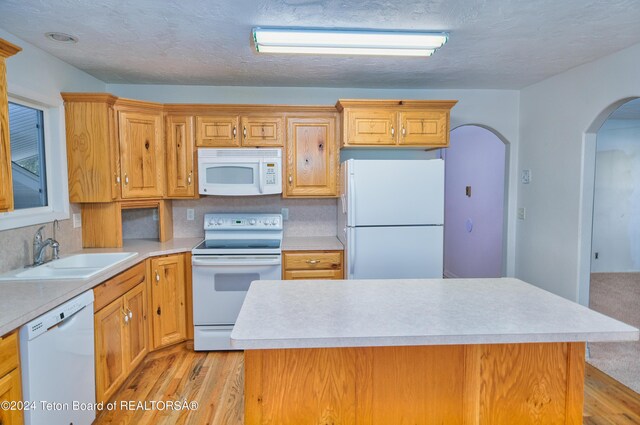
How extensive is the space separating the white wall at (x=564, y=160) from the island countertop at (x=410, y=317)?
1.52 meters

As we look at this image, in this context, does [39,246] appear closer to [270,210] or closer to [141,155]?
[141,155]

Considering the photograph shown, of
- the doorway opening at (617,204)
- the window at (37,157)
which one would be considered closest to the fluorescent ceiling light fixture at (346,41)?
the window at (37,157)

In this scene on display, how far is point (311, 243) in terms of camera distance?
3279mm

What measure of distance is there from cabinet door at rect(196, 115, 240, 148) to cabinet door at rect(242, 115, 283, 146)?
0.28ft

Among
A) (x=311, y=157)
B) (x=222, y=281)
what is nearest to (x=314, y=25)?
(x=311, y=157)

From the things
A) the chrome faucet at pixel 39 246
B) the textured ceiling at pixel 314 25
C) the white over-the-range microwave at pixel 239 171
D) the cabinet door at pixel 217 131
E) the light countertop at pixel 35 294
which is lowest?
the light countertop at pixel 35 294

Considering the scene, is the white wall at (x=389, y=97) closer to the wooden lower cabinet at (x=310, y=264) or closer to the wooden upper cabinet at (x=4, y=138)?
the wooden lower cabinet at (x=310, y=264)

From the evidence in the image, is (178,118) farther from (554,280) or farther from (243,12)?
(554,280)

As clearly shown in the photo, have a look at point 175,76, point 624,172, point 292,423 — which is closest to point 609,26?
point 292,423

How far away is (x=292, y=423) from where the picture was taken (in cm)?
138

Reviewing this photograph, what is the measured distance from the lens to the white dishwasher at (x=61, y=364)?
5.03ft

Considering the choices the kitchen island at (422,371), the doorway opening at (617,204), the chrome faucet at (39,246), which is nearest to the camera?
the kitchen island at (422,371)

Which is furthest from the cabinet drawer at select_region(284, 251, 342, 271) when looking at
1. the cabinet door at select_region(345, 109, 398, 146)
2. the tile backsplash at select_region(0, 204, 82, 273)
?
the tile backsplash at select_region(0, 204, 82, 273)

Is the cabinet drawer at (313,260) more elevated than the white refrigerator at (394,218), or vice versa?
the white refrigerator at (394,218)
